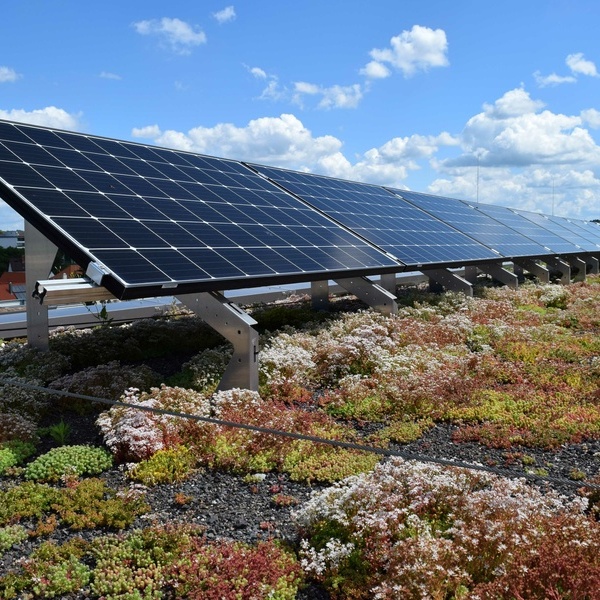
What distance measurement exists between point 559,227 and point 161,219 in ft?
127

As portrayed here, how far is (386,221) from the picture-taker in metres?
23.0

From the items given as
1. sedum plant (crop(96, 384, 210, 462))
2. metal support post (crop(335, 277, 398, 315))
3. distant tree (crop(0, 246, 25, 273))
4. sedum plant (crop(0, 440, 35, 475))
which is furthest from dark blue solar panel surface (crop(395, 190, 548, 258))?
sedum plant (crop(0, 440, 35, 475))

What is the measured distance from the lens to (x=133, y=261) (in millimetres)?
10477

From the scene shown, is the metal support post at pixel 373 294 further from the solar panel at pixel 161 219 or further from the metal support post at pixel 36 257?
the metal support post at pixel 36 257

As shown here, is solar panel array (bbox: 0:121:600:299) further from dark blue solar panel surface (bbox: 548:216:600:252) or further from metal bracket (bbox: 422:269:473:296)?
dark blue solar panel surface (bbox: 548:216:600:252)

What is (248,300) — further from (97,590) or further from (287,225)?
(97,590)

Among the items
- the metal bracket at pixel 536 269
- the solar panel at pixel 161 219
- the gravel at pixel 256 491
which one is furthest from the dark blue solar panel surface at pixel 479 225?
the gravel at pixel 256 491

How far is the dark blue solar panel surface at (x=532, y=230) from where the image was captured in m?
34.7

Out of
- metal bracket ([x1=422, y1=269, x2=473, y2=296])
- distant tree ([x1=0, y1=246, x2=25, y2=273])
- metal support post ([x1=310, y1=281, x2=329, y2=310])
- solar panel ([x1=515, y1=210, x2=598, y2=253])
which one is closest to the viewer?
metal support post ([x1=310, y1=281, x2=329, y2=310])

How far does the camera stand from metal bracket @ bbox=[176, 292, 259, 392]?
444 inches

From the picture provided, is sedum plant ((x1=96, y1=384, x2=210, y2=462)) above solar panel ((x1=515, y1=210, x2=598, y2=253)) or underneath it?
underneath

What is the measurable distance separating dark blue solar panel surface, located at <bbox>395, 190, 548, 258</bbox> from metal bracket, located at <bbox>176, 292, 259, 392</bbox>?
17983 mm

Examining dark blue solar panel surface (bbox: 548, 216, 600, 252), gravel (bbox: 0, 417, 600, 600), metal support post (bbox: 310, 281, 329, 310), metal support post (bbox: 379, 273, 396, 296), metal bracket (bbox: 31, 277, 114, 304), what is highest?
dark blue solar panel surface (bbox: 548, 216, 600, 252)

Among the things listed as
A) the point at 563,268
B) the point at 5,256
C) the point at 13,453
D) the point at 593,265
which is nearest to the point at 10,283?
the point at 5,256
